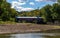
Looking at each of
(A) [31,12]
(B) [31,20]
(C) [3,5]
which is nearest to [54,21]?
(B) [31,20]

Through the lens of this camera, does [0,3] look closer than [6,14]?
No

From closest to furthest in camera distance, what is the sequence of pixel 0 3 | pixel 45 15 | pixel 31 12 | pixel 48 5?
pixel 0 3
pixel 45 15
pixel 48 5
pixel 31 12

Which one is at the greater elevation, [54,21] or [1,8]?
[1,8]

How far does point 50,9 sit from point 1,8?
23.2 metres

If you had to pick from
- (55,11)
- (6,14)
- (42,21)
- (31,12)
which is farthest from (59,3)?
(31,12)

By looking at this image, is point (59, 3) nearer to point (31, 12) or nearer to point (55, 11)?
point (55, 11)

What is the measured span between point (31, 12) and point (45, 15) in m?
43.0

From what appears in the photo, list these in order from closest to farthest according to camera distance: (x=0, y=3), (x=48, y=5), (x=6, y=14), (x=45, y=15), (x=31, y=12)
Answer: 1. (x=6, y=14)
2. (x=0, y=3)
3. (x=45, y=15)
4. (x=48, y=5)
5. (x=31, y=12)

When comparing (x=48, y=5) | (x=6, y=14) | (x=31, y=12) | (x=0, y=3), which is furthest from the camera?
(x=31, y=12)

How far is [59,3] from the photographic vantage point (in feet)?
335

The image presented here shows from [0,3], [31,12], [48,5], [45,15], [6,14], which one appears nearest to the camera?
[6,14]

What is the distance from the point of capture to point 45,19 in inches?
3974

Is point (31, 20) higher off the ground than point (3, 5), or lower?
lower

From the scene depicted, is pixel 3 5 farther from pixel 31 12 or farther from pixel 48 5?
pixel 31 12
